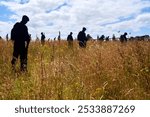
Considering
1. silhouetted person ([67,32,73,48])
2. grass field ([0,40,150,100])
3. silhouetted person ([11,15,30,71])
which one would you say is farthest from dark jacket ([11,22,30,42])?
silhouetted person ([67,32,73,48])

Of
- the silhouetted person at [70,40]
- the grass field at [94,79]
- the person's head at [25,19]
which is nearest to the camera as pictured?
the grass field at [94,79]

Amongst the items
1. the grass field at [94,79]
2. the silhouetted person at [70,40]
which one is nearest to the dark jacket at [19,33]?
the grass field at [94,79]

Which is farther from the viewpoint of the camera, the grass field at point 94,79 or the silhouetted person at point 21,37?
the silhouetted person at point 21,37

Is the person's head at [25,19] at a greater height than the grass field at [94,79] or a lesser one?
greater

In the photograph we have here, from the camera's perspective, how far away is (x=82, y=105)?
5.57m

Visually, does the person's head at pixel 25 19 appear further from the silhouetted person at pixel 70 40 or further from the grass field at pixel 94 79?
the silhouetted person at pixel 70 40

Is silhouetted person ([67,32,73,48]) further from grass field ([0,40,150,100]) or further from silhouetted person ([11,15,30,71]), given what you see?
grass field ([0,40,150,100])

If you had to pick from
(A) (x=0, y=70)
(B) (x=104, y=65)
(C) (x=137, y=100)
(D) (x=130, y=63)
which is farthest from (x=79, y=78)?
(A) (x=0, y=70)

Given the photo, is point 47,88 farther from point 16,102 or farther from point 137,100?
point 137,100

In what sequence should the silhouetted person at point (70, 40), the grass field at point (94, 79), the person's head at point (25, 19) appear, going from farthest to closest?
the silhouetted person at point (70, 40) → the person's head at point (25, 19) → the grass field at point (94, 79)

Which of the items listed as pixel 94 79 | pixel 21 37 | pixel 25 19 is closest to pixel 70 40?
pixel 21 37

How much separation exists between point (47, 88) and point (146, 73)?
6.98 feet

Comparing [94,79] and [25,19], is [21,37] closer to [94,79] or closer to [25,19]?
[25,19]

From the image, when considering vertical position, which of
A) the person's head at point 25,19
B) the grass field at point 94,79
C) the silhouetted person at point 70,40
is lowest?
the grass field at point 94,79
